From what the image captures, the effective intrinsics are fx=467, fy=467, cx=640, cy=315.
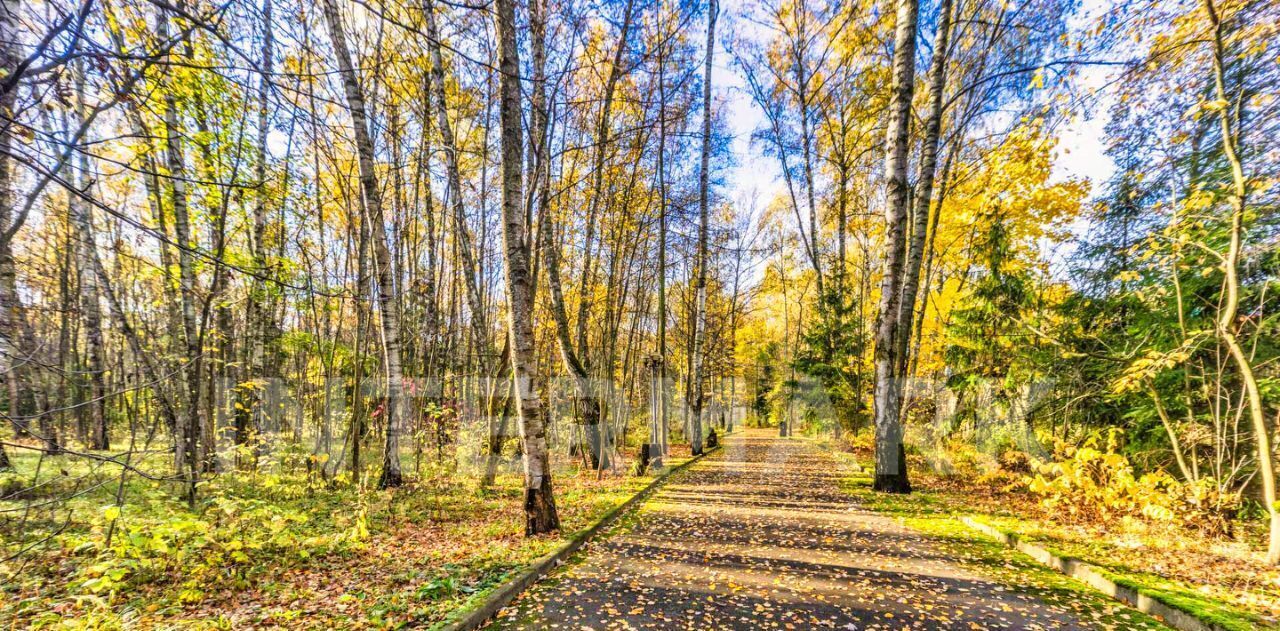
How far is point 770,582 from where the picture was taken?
15.5 ft

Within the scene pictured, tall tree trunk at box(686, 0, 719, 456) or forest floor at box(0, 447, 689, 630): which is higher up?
tall tree trunk at box(686, 0, 719, 456)

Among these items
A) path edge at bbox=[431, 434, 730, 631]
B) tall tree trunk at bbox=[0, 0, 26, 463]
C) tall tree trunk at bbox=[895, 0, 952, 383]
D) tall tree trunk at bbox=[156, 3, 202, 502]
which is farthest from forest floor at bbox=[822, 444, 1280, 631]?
tall tree trunk at bbox=[156, 3, 202, 502]

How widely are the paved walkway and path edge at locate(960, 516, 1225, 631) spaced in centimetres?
58

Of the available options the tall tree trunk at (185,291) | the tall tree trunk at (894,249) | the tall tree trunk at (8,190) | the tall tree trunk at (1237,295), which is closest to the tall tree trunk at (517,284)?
the tall tree trunk at (8,190)

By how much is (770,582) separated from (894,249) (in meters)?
6.02

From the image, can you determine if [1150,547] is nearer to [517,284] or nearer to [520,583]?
[520,583]

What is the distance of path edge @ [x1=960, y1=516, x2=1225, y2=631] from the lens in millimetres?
3666

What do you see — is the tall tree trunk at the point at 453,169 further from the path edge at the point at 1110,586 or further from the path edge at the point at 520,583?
the path edge at the point at 1110,586

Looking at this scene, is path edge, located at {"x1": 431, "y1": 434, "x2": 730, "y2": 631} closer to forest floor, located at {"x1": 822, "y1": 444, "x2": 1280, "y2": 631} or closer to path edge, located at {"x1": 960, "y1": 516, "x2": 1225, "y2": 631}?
forest floor, located at {"x1": 822, "y1": 444, "x2": 1280, "y2": 631}

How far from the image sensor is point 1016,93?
449 inches

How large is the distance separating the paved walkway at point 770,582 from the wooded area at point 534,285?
0.95m

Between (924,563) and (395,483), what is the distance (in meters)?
8.24

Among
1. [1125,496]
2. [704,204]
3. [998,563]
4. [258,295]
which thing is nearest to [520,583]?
[998,563]

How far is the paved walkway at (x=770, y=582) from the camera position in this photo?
396cm
